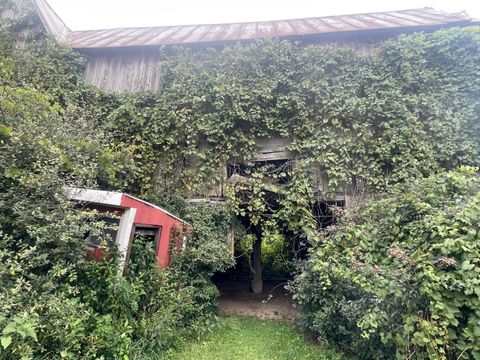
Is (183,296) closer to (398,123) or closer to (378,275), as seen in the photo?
(378,275)

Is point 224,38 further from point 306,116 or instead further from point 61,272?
point 61,272

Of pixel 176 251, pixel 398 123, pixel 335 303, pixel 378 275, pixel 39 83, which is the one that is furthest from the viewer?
pixel 39 83

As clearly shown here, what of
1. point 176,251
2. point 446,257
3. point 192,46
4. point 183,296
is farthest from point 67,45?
point 446,257

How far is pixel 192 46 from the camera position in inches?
344

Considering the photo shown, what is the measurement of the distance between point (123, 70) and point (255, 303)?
8.29m

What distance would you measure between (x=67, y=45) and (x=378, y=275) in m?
9.99

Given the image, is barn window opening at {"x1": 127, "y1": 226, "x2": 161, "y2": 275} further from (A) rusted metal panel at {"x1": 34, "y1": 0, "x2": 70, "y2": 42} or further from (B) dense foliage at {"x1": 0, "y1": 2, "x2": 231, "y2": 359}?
(A) rusted metal panel at {"x1": 34, "y1": 0, "x2": 70, "y2": 42}

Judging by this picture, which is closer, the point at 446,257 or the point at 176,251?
the point at 446,257

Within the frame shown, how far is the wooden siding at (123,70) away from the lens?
8.85 m

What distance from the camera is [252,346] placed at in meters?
5.59

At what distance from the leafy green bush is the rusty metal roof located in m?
5.26

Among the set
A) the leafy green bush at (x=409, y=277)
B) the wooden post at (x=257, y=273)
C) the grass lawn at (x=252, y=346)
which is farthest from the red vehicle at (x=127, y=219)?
the wooden post at (x=257, y=273)

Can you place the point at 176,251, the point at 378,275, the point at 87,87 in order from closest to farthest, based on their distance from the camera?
the point at 378,275
the point at 176,251
the point at 87,87

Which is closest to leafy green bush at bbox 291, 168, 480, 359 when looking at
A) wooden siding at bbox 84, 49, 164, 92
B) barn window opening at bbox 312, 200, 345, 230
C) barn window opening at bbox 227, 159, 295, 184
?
barn window opening at bbox 312, 200, 345, 230
